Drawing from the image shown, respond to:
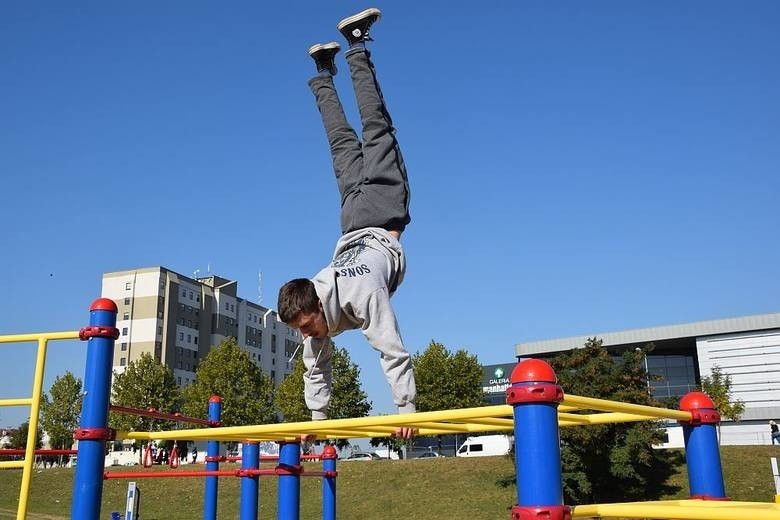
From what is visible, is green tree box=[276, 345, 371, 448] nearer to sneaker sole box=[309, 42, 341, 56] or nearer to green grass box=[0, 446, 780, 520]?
green grass box=[0, 446, 780, 520]

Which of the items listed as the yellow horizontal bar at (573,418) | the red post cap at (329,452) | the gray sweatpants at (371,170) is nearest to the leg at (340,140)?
the gray sweatpants at (371,170)

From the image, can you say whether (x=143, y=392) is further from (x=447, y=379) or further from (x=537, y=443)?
(x=537, y=443)

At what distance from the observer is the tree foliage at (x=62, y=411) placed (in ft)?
133

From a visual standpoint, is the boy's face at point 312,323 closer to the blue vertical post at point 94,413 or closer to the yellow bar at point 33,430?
the blue vertical post at point 94,413

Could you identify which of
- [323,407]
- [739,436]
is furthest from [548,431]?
[739,436]

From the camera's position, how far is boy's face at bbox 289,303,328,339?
3.66 m

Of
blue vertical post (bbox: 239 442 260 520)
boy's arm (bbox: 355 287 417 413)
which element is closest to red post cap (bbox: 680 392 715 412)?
boy's arm (bbox: 355 287 417 413)

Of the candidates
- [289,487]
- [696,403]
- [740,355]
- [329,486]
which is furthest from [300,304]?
[740,355]

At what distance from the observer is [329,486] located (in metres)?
7.65

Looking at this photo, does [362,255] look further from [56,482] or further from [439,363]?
[439,363]

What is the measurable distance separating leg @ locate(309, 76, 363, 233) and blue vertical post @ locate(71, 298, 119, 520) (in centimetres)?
Result: 150

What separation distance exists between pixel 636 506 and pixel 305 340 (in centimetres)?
215

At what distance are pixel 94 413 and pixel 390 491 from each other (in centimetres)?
1970

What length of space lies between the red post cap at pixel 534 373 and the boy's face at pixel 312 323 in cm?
159
